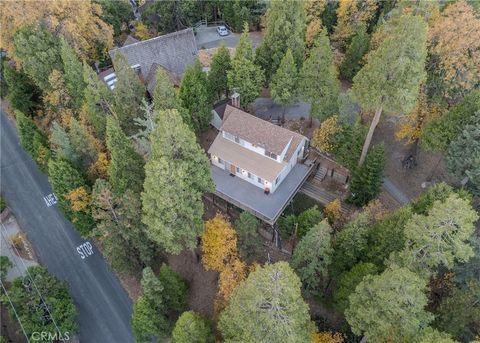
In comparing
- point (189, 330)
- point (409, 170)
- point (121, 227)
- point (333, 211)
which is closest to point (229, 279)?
point (189, 330)

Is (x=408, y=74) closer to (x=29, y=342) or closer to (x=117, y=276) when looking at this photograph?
(x=117, y=276)

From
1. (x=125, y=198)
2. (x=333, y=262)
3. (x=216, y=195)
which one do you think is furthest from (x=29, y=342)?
(x=333, y=262)

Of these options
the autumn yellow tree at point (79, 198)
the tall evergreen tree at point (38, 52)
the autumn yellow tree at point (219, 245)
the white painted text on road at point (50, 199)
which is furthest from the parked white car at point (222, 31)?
the autumn yellow tree at point (219, 245)

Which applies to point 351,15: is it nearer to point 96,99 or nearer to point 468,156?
point 468,156

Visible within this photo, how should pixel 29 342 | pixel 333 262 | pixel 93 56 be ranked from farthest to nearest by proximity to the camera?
pixel 93 56 < pixel 29 342 < pixel 333 262

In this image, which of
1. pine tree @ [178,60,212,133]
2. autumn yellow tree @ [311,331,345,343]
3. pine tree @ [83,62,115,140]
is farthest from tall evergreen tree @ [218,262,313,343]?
pine tree @ [83,62,115,140]

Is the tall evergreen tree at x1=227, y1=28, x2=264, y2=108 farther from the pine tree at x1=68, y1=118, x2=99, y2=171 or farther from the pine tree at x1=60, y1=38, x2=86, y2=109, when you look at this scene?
the pine tree at x1=60, y1=38, x2=86, y2=109
